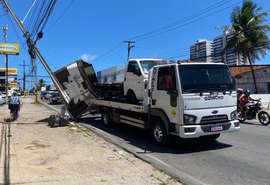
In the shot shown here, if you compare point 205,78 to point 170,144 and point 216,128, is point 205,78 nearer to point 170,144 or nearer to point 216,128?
point 216,128

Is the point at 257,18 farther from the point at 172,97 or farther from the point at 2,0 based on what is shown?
the point at 172,97

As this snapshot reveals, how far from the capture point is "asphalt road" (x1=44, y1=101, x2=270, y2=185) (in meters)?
7.20

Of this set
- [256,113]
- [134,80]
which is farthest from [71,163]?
[256,113]

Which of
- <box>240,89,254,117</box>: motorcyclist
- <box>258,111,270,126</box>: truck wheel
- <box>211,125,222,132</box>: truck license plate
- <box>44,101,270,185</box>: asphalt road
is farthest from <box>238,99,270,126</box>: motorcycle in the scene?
<box>211,125,222,132</box>: truck license plate

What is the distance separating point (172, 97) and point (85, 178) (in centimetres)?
371

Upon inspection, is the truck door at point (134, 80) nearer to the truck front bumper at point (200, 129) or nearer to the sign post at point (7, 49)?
the truck front bumper at point (200, 129)

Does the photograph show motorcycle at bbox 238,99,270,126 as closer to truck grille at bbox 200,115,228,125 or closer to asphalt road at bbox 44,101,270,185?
asphalt road at bbox 44,101,270,185

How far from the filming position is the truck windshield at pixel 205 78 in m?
9.45

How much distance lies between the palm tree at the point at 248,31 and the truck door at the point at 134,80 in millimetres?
28723

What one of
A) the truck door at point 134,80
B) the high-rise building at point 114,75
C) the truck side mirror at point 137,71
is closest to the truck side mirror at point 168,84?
the truck door at point 134,80

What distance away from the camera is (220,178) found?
7109 millimetres

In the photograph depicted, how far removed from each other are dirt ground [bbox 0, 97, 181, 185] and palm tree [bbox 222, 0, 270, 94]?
31.8 meters

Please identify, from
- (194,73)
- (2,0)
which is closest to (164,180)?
(194,73)

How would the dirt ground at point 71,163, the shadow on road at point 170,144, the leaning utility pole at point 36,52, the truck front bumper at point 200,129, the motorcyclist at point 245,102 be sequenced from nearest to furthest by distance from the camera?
the dirt ground at point 71,163, the truck front bumper at point 200,129, the shadow on road at point 170,144, the motorcyclist at point 245,102, the leaning utility pole at point 36,52
